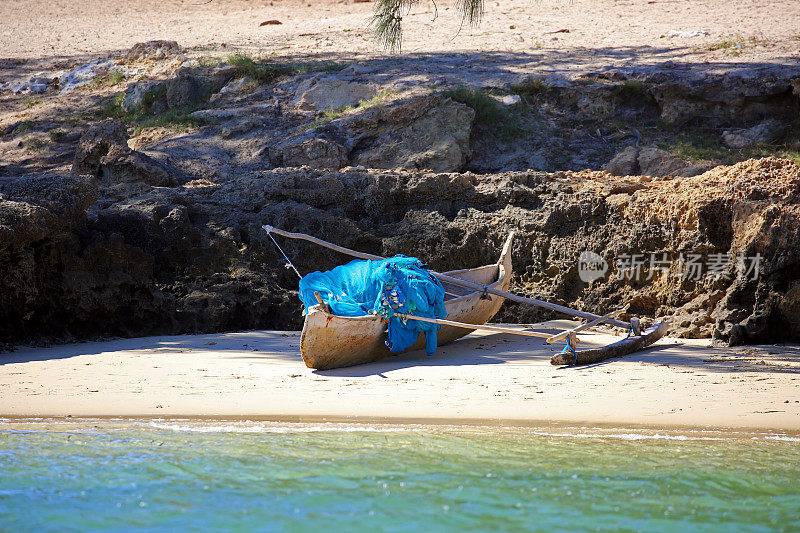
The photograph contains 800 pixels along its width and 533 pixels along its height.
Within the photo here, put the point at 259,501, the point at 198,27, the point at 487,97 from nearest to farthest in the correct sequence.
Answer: the point at 259,501
the point at 487,97
the point at 198,27

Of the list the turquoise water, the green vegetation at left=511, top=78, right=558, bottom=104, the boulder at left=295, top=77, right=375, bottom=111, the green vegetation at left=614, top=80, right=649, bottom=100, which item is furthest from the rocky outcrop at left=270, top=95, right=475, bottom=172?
the turquoise water

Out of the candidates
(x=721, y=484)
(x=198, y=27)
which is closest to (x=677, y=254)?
(x=721, y=484)

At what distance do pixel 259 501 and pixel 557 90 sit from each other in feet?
38.2

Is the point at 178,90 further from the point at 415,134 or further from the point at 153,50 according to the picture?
the point at 415,134

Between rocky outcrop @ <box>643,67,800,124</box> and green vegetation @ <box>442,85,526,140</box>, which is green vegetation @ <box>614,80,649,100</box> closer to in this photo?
rocky outcrop @ <box>643,67,800,124</box>

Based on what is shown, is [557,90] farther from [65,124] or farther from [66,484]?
[66,484]

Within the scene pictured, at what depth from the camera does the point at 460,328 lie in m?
7.54

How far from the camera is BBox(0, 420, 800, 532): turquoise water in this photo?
148 inches

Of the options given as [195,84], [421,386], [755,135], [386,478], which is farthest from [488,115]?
[386,478]

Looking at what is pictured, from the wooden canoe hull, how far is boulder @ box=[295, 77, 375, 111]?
6.75 meters

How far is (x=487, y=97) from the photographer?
43.7 feet

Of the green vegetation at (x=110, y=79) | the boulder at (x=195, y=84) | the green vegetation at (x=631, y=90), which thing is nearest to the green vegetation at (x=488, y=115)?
the green vegetation at (x=631, y=90)

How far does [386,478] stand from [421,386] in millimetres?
1719

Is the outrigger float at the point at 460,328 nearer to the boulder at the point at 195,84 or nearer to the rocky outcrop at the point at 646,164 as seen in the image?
the rocky outcrop at the point at 646,164
